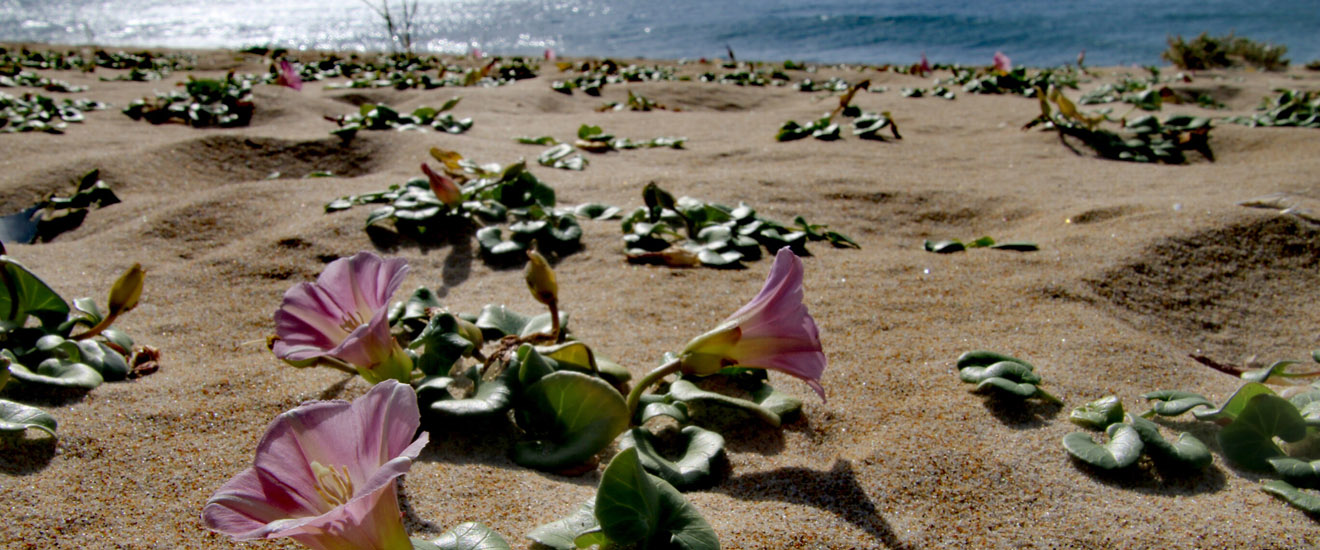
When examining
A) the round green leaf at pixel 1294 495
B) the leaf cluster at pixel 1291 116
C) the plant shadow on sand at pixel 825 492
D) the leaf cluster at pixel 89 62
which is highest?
the leaf cluster at pixel 1291 116

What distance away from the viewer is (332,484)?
0.88 m

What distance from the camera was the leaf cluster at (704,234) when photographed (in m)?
2.41

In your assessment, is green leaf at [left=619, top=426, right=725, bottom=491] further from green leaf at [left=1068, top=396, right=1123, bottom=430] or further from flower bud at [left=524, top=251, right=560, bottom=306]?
green leaf at [left=1068, top=396, right=1123, bottom=430]

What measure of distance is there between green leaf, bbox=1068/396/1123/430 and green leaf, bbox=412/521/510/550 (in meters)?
1.06

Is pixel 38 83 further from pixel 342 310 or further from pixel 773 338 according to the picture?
pixel 773 338

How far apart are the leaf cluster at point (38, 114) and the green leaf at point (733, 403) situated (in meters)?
4.31

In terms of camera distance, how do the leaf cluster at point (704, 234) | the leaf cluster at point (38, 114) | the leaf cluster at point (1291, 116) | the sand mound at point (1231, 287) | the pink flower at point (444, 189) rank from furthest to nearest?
the leaf cluster at point (1291, 116), the leaf cluster at point (38, 114), the pink flower at point (444, 189), the leaf cluster at point (704, 234), the sand mound at point (1231, 287)

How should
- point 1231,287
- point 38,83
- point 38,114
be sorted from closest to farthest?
1. point 1231,287
2. point 38,114
3. point 38,83

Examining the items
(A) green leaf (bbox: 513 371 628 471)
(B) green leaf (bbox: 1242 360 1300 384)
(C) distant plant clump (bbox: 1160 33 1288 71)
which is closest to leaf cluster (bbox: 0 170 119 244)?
(A) green leaf (bbox: 513 371 628 471)

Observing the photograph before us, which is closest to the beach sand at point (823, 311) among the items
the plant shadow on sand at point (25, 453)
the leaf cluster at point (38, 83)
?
the plant shadow on sand at point (25, 453)

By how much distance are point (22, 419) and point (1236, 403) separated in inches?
78.7

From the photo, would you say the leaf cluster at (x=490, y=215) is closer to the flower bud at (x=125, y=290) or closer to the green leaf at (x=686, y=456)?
the flower bud at (x=125, y=290)

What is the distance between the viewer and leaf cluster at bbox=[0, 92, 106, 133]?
13.6 feet

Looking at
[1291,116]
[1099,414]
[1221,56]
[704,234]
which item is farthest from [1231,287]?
[1221,56]
